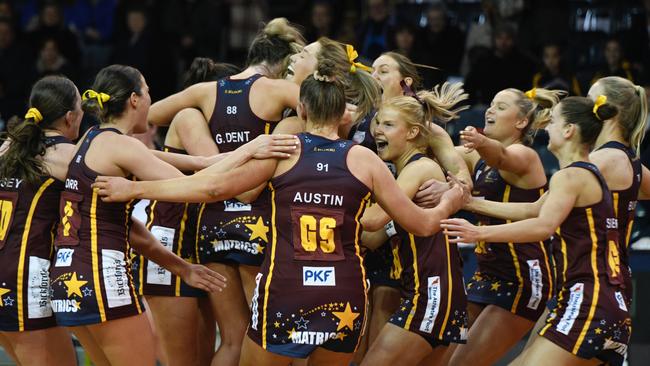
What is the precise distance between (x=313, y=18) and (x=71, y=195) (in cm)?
689

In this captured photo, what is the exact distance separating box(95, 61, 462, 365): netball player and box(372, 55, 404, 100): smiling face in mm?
1498

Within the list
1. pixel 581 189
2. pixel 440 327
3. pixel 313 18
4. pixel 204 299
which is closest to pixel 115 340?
pixel 204 299

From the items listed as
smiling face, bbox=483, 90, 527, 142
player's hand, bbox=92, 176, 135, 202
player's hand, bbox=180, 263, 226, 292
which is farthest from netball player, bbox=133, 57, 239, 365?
smiling face, bbox=483, 90, 527, 142

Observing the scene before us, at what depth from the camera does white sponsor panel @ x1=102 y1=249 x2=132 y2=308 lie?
17.5 ft

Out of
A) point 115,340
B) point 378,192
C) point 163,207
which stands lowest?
point 115,340

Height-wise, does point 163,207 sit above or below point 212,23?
below

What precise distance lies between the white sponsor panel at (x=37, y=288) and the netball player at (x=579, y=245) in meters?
2.12

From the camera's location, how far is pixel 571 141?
555 centimetres

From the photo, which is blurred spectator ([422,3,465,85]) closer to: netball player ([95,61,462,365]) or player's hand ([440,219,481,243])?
player's hand ([440,219,481,243])

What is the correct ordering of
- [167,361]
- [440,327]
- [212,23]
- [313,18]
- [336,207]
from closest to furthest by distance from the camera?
[336,207], [440,327], [167,361], [313,18], [212,23]

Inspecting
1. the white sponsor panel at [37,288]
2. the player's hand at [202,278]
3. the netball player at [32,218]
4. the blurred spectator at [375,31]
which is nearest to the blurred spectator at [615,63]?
the blurred spectator at [375,31]

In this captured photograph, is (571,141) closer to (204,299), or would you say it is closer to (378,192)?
(378,192)

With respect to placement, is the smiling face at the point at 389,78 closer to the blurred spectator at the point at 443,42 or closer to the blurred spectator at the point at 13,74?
the blurred spectator at the point at 443,42

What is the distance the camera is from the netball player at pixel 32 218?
5582 mm
